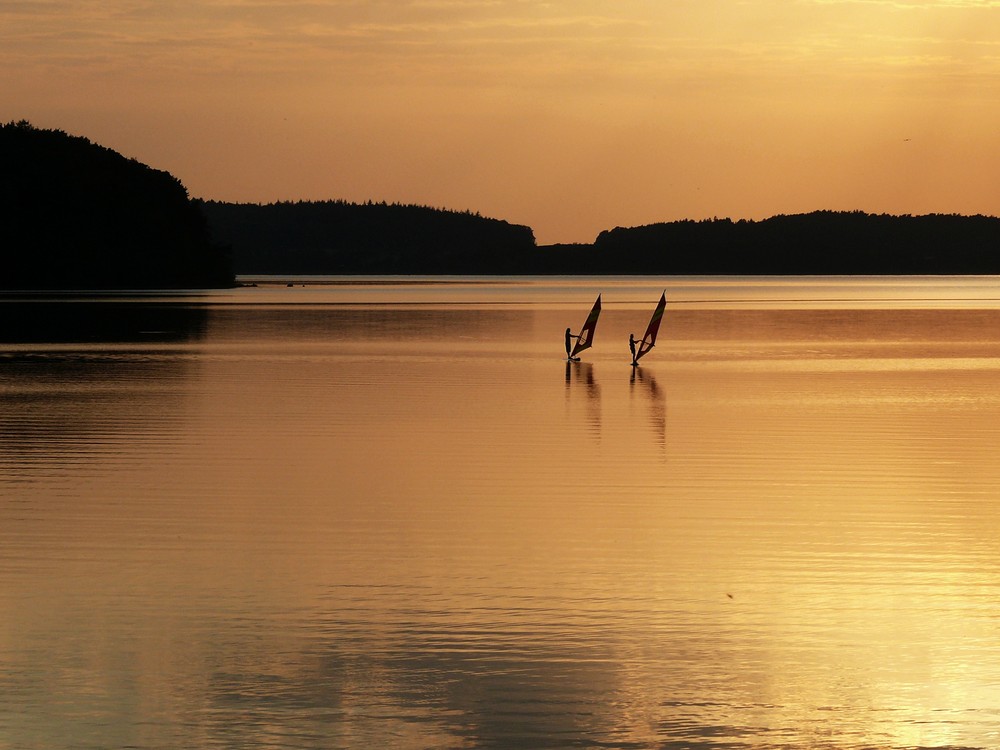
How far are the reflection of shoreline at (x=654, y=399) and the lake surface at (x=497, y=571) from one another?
224mm

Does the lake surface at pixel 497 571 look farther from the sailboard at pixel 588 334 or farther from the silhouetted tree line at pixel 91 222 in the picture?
the silhouetted tree line at pixel 91 222

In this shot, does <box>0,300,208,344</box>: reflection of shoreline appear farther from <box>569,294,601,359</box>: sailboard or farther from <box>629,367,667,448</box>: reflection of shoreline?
<box>629,367,667,448</box>: reflection of shoreline

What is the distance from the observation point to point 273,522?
1680 centimetres

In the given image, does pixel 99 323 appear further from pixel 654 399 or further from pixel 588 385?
pixel 654 399

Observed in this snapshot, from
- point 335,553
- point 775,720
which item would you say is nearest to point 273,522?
point 335,553

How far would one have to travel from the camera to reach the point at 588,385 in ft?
126

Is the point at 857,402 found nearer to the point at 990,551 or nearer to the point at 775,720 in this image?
the point at 990,551

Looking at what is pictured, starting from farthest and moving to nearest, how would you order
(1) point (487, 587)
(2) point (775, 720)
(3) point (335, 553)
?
(3) point (335, 553) < (1) point (487, 587) < (2) point (775, 720)

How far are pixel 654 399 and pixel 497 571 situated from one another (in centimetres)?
2013

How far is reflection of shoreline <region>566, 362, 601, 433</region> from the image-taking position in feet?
96.1

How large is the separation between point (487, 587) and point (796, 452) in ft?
36.5

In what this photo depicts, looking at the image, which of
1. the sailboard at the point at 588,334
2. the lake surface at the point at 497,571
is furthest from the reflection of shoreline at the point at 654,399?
the sailboard at the point at 588,334

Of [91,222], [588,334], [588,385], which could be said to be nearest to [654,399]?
[588,385]

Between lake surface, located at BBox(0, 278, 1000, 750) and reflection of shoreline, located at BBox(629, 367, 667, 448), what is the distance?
224mm
